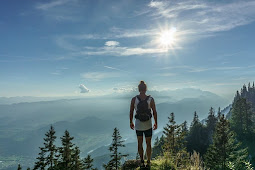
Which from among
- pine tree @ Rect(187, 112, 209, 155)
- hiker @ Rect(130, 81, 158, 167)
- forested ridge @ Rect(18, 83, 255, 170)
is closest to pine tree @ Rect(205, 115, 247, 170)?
forested ridge @ Rect(18, 83, 255, 170)

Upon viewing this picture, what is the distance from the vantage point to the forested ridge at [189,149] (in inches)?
304

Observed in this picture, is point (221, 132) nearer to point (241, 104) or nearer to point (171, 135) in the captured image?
point (171, 135)

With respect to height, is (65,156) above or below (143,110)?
below

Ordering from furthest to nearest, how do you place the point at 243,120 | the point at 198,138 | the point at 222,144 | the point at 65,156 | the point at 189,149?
the point at 198,138
the point at 189,149
the point at 243,120
the point at 222,144
the point at 65,156

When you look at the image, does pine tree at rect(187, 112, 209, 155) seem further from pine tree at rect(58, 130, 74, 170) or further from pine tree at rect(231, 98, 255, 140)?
pine tree at rect(58, 130, 74, 170)

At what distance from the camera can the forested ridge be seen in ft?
25.3

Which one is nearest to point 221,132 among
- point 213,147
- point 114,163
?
point 213,147

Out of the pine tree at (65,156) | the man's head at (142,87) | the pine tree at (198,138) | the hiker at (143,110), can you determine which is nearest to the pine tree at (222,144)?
the hiker at (143,110)

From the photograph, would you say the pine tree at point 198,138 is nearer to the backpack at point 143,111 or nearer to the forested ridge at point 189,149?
the forested ridge at point 189,149

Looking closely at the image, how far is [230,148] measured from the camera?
28.2 metres

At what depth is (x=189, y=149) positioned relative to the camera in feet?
197

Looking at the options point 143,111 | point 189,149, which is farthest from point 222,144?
point 189,149

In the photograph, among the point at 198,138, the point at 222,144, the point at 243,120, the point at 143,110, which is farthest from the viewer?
the point at 198,138

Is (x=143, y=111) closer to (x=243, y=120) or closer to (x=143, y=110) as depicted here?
(x=143, y=110)
